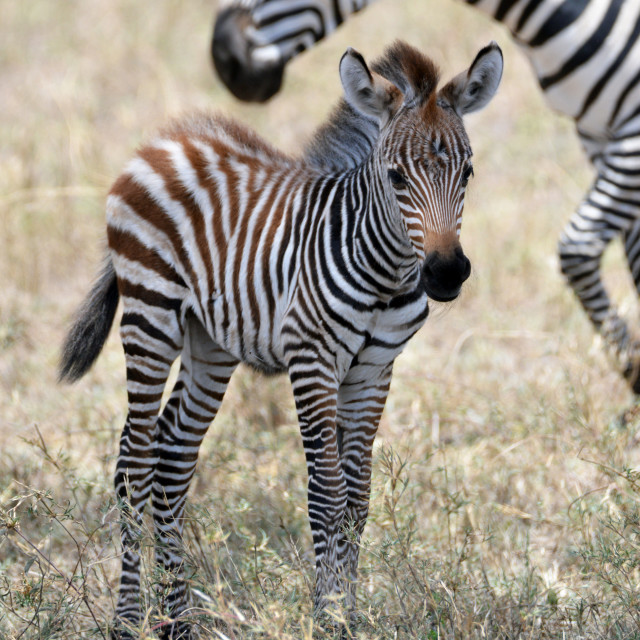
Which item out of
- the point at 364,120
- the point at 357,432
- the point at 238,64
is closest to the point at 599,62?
the point at 238,64

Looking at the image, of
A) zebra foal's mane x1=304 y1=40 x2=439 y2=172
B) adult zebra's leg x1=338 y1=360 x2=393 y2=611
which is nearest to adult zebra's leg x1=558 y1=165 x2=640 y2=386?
zebra foal's mane x1=304 y1=40 x2=439 y2=172

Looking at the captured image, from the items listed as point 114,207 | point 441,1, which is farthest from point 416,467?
point 441,1

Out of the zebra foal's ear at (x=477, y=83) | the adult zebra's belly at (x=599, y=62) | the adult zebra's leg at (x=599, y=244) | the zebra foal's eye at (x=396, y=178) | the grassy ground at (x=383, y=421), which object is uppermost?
the zebra foal's ear at (x=477, y=83)

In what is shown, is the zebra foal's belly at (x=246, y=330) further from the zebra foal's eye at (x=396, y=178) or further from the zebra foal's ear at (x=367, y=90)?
the zebra foal's ear at (x=367, y=90)

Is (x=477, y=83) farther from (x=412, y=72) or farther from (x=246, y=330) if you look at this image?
(x=246, y=330)

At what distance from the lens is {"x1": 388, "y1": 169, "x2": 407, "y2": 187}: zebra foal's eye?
3381 millimetres

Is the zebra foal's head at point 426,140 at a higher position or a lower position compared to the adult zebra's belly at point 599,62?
higher

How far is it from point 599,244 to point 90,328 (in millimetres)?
3385

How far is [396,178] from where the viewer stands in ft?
11.2

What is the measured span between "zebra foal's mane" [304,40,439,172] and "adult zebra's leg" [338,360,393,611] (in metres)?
0.96

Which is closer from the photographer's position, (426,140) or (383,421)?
(426,140)

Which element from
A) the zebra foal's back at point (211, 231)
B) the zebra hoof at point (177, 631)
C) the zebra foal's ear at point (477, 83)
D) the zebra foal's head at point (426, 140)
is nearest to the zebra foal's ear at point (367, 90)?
the zebra foal's head at point (426, 140)

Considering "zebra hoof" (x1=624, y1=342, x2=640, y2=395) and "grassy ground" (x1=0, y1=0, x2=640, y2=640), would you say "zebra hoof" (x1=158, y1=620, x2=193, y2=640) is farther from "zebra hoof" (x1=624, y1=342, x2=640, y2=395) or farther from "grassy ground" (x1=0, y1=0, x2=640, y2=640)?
"zebra hoof" (x1=624, y1=342, x2=640, y2=395)

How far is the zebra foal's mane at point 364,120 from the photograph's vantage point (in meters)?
3.53
